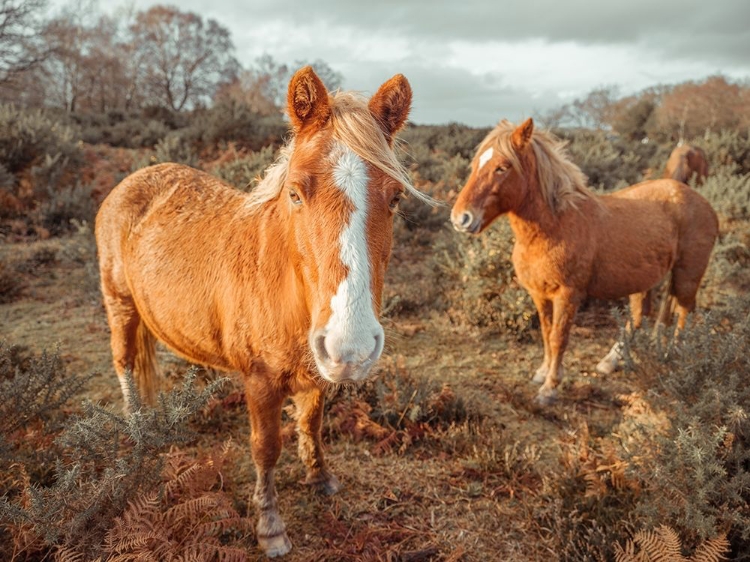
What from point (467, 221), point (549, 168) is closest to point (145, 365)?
point (467, 221)

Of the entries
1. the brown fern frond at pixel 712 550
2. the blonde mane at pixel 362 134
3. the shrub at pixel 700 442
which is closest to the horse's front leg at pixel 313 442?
the blonde mane at pixel 362 134

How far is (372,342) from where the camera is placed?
1.44 m

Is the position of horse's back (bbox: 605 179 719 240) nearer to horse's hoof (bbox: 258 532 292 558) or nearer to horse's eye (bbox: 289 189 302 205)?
horse's eye (bbox: 289 189 302 205)

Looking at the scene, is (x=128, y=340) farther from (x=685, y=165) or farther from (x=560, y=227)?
(x=685, y=165)

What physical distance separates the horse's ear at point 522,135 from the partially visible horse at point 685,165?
547 cm

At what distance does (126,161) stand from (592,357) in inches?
423

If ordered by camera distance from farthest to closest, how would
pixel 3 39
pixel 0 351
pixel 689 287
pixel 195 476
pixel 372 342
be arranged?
1. pixel 3 39
2. pixel 689 287
3. pixel 0 351
4. pixel 195 476
5. pixel 372 342

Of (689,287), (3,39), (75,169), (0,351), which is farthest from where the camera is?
(3,39)

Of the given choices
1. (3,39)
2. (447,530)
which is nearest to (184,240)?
(447,530)

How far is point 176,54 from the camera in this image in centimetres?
2988

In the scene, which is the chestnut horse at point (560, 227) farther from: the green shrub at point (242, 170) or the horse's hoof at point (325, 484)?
the green shrub at point (242, 170)

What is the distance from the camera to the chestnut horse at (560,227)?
13.0 ft

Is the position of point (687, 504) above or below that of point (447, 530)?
above

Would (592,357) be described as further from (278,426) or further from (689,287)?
(278,426)
